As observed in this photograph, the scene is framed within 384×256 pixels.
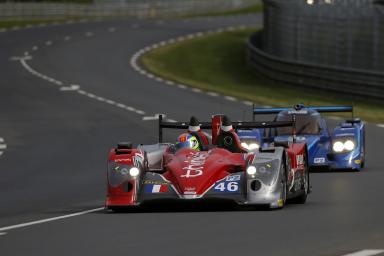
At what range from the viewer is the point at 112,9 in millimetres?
93688

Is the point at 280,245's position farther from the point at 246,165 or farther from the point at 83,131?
the point at 83,131

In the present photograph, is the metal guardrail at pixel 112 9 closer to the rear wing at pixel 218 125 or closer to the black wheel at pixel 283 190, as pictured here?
the rear wing at pixel 218 125

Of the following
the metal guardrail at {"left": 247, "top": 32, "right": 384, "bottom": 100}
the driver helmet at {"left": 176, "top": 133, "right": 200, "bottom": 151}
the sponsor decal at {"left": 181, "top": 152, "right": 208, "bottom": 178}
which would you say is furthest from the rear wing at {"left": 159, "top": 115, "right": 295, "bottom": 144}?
the metal guardrail at {"left": 247, "top": 32, "right": 384, "bottom": 100}

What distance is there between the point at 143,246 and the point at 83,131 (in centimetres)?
1881

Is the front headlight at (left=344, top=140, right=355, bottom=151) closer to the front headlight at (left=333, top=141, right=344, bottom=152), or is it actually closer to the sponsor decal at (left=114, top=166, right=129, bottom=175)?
the front headlight at (left=333, top=141, right=344, bottom=152)

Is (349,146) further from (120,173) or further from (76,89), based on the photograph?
(76,89)

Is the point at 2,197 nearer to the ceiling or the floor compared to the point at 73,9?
nearer to the ceiling

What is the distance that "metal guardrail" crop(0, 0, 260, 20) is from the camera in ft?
284

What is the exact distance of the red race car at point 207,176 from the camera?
642 inches

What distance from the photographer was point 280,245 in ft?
42.9

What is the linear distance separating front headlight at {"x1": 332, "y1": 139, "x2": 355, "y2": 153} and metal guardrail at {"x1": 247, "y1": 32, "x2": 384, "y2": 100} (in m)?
15.6

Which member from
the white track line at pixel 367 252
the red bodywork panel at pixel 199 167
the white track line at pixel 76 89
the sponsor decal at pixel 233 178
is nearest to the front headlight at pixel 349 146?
the red bodywork panel at pixel 199 167

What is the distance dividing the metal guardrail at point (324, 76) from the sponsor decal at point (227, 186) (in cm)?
2221

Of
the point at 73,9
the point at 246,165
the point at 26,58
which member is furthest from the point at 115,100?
the point at 73,9
